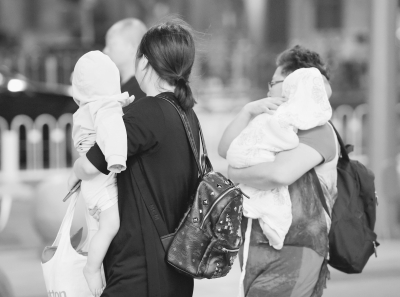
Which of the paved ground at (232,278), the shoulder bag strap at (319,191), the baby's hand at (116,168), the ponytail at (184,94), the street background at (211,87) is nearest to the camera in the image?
the baby's hand at (116,168)

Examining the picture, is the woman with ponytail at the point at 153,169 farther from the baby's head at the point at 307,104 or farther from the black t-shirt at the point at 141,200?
the baby's head at the point at 307,104

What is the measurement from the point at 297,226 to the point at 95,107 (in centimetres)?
95

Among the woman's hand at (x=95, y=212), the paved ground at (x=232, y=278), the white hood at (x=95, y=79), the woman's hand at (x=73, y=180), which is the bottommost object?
the paved ground at (x=232, y=278)

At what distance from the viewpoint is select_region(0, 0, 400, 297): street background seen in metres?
6.02

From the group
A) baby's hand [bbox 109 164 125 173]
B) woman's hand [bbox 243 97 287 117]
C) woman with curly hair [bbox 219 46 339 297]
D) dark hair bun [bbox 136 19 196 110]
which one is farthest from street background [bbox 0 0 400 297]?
baby's hand [bbox 109 164 125 173]

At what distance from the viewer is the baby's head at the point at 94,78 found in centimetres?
251

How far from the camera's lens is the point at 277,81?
10.1ft

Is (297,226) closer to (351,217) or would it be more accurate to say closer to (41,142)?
(351,217)

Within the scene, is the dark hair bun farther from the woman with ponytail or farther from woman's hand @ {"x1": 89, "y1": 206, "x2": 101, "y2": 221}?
woman's hand @ {"x1": 89, "y1": 206, "x2": 101, "y2": 221}

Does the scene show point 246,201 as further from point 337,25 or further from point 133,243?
point 337,25

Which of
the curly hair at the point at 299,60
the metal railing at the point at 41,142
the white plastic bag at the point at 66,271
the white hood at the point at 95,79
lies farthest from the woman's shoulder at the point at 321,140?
the metal railing at the point at 41,142

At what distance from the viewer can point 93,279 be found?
245cm

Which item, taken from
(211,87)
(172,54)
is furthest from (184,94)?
(211,87)

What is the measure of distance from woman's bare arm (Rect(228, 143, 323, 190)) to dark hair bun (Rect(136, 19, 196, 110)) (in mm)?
386
